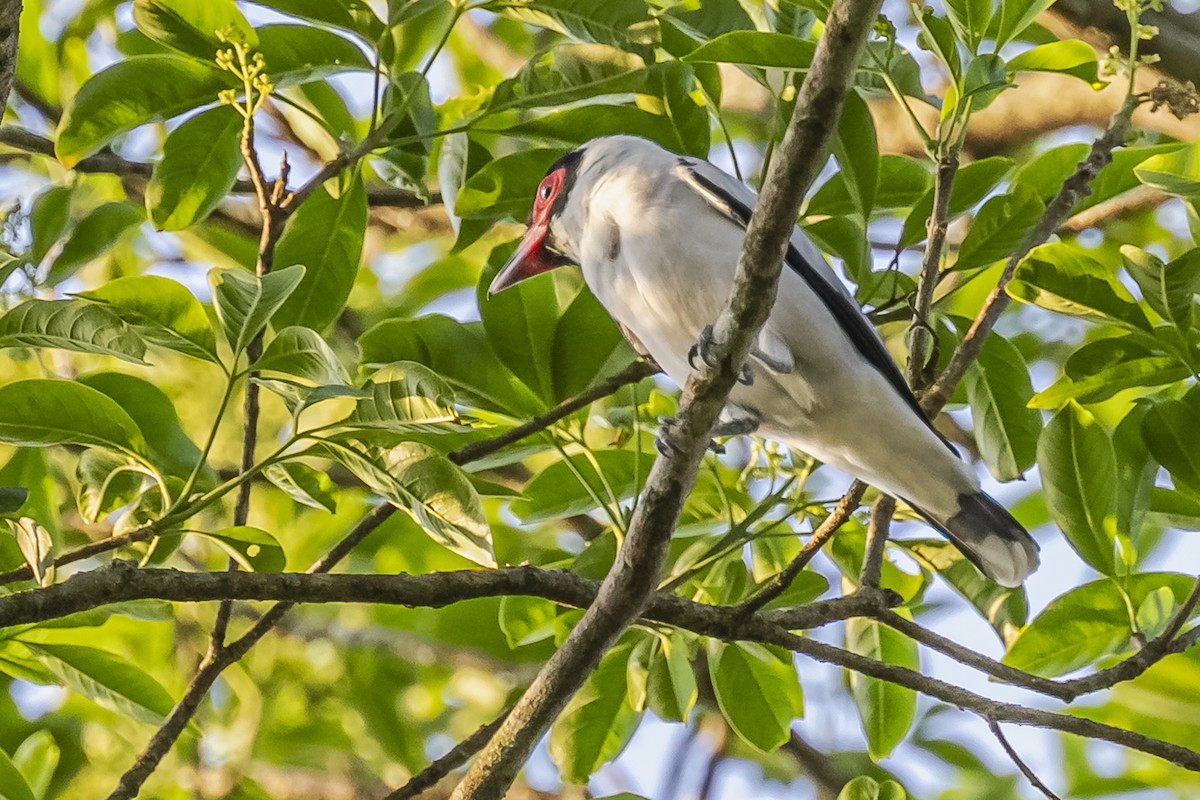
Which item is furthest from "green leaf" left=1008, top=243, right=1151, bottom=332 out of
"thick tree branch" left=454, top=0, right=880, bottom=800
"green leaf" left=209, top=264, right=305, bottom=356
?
"green leaf" left=209, top=264, right=305, bottom=356

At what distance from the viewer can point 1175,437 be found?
8.56 ft

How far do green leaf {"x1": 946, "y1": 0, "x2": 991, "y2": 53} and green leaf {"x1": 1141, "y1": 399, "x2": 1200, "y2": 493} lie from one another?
2.93 feet

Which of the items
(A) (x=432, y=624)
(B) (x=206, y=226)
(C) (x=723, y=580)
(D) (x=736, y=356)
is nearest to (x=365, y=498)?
(A) (x=432, y=624)

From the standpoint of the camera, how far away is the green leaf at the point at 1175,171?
2.33 metres

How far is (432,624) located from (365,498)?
0.70 meters

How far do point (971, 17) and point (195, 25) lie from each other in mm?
1744

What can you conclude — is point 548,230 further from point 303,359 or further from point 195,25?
point 303,359

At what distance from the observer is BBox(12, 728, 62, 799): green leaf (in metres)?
3.07

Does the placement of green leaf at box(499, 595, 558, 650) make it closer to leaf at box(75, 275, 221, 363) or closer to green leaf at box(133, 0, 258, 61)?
leaf at box(75, 275, 221, 363)

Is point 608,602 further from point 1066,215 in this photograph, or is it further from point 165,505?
point 1066,215

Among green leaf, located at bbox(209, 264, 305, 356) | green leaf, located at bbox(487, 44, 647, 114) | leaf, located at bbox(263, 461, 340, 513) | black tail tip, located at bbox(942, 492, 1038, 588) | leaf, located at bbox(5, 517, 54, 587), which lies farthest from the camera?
black tail tip, located at bbox(942, 492, 1038, 588)

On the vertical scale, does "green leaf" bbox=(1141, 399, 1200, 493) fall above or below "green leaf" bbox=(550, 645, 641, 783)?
above

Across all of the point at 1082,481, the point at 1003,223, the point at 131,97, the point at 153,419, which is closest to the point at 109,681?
the point at 153,419

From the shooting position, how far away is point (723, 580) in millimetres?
3139
